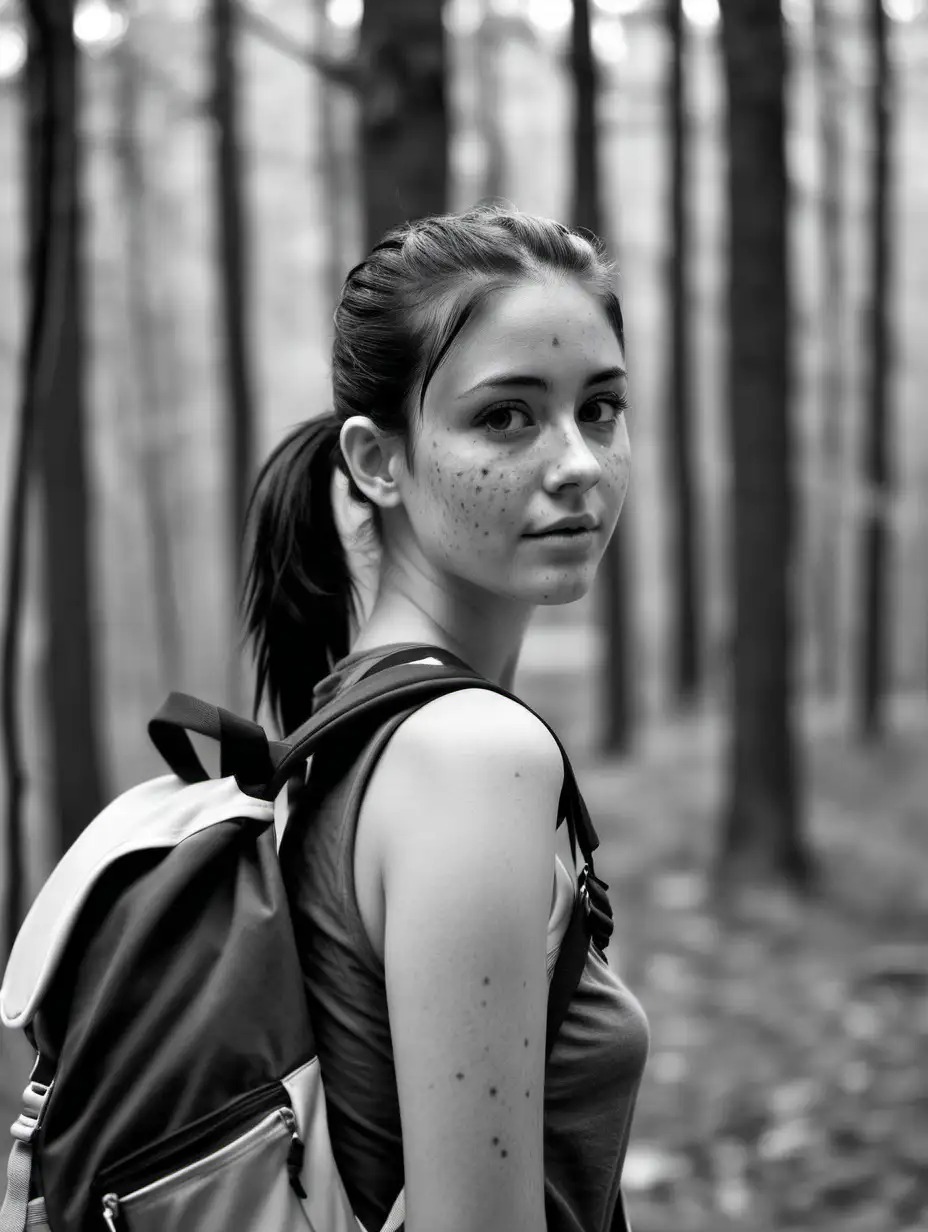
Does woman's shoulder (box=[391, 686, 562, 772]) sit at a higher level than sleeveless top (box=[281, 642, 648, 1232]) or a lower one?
higher

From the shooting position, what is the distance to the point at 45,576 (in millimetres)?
9273

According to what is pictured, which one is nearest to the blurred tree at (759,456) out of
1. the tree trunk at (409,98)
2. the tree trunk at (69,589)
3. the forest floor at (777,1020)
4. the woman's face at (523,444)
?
the forest floor at (777,1020)

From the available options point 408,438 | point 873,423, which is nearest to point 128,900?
point 408,438

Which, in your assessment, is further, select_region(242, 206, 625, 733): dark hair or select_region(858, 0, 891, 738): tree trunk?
select_region(858, 0, 891, 738): tree trunk

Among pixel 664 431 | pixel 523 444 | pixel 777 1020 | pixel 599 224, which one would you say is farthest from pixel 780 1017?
pixel 664 431

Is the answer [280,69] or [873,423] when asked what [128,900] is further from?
[280,69]

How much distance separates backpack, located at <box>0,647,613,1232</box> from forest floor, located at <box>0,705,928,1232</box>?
413 centimetres

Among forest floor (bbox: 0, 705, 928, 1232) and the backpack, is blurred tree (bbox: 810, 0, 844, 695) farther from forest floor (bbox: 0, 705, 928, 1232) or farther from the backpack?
the backpack

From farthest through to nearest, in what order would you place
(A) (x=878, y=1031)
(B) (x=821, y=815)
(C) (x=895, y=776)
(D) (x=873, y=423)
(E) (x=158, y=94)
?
(E) (x=158, y=94) < (D) (x=873, y=423) < (C) (x=895, y=776) < (B) (x=821, y=815) < (A) (x=878, y=1031)

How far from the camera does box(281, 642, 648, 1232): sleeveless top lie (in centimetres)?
162

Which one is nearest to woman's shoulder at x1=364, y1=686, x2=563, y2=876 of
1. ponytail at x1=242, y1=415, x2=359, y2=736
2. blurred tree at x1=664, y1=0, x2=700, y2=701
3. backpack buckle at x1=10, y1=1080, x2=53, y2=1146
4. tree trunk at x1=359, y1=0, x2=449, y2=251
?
backpack buckle at x1=10, y1=1080, x2=53, y2=1146

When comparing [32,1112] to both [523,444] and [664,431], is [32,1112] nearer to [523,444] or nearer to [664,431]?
[523,444]

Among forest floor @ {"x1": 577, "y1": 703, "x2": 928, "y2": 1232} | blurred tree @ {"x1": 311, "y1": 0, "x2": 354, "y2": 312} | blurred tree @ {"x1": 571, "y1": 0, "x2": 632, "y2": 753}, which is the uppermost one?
blurred tree @ {"x1": 311, "y1": 0, "x2": 354, "y2": 312}

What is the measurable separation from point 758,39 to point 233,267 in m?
6.79
